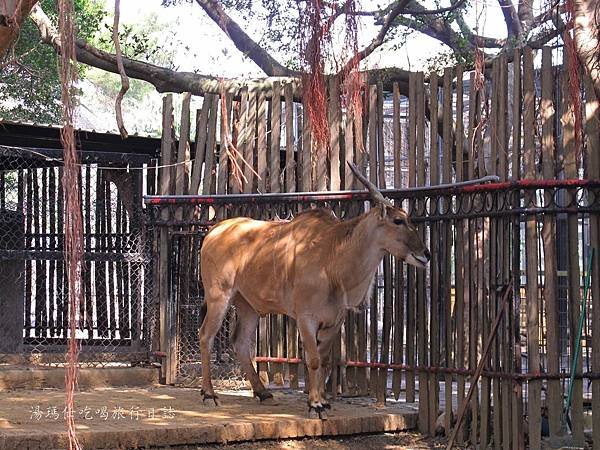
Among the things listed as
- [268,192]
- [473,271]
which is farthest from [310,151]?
[473,271]

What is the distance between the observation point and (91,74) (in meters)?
58.9

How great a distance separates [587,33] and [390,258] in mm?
4192

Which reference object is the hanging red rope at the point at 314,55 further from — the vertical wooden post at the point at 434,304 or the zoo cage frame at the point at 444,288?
the vertical wooden post at the point at 434,304

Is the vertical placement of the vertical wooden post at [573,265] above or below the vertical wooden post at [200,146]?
below

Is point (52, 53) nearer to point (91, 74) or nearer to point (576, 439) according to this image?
point (576, 439)

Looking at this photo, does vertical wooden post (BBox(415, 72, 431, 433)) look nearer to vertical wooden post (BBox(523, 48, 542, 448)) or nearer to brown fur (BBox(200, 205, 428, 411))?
brown fur (BBox(200, 205, 428, 411))

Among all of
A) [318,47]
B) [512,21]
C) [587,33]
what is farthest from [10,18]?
[512,21]

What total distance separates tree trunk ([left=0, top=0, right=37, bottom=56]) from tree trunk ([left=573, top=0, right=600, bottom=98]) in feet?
10.3

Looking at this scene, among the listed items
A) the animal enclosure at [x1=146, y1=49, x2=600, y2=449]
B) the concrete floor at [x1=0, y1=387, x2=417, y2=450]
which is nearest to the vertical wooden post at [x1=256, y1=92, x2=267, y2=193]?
the animal enclosure at [x1=146, y1=49, x2=600, y2=449]

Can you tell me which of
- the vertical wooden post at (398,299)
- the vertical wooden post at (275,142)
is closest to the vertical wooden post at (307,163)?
the vertical wooden post at (275,142)

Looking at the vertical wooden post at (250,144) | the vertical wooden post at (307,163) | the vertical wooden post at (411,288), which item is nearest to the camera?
the vertical wooden post at (411,288)

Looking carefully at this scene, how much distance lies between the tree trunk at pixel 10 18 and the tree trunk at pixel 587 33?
124 inches

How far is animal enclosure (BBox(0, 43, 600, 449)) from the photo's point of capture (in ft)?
26.4

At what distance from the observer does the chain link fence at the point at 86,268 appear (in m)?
11.4
